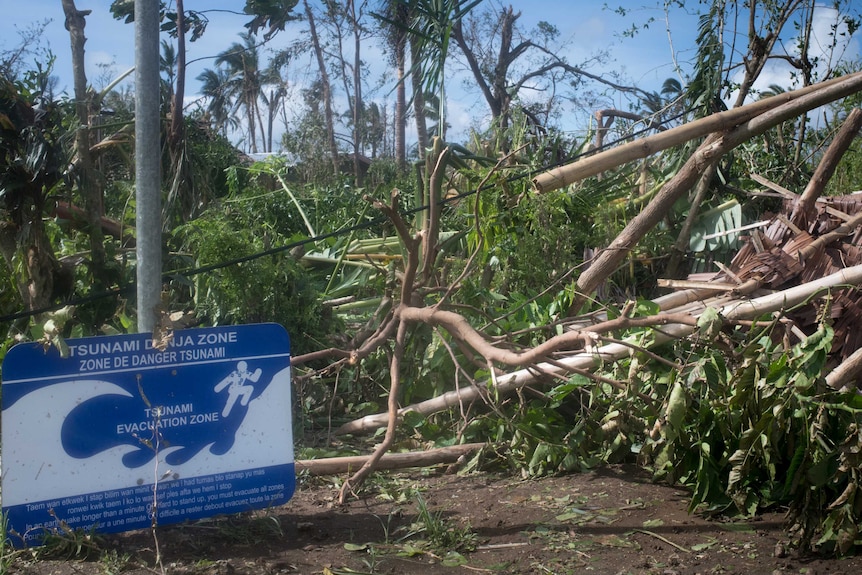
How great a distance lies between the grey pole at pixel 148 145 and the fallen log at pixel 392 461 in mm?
1166

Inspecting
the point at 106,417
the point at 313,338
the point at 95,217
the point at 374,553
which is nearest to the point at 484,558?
the point at 374,553

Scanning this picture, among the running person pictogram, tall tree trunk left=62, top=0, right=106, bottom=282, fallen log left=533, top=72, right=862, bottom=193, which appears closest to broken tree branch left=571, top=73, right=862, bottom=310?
fallen log left=533, top=72, right=862, bottom=193

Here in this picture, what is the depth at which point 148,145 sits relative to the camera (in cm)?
346

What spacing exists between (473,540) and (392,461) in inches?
37.7

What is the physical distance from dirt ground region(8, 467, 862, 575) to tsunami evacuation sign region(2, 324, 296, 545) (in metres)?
0.15

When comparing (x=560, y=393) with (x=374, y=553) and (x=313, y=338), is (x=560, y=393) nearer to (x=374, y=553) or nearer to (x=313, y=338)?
(x=374, y=553)

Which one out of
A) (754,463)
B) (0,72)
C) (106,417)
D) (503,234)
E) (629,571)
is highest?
(0,72)

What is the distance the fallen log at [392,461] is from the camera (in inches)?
153

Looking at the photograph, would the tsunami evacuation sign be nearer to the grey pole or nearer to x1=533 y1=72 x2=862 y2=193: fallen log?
the grey pole

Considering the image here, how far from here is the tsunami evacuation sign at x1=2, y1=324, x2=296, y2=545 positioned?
2.96m

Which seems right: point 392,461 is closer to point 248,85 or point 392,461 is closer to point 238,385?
point 238,385

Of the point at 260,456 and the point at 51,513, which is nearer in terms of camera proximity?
the point at 51,513

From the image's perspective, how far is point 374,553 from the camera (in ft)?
9.95

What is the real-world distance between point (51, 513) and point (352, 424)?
2.02 metres
